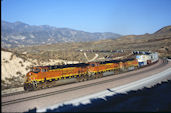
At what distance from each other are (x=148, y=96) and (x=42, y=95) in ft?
40.1

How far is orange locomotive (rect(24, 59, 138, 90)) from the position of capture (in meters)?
20.1

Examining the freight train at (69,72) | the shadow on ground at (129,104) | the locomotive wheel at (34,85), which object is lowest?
the shadow on ground at (129,104)

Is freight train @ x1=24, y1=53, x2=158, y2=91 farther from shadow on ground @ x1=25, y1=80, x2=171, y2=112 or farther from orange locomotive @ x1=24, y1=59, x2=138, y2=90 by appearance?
shadow on ground @ x1=25, y1=80, x2=171, y2=112

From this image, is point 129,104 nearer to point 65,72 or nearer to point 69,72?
point 65,72

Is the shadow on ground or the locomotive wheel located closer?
the shadow on ground

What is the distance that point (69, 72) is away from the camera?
24172 millimetres

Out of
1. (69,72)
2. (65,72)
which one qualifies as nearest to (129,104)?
(65,72)

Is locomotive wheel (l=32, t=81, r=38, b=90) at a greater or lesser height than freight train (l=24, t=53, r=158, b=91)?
lesser

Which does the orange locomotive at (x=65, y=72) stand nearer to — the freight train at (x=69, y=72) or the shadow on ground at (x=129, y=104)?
the freight train at (x=69, y=72)

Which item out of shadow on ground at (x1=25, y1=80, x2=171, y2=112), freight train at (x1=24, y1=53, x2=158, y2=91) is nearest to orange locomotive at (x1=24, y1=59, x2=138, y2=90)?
freight train at (x1=24, y1=53, x2=158, y2=91)

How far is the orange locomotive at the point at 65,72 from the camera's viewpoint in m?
20.1

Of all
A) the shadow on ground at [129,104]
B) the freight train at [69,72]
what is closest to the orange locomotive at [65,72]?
the freight train at [69,72]

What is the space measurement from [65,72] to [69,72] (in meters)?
0.82

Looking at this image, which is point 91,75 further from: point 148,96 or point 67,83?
point 148,96
